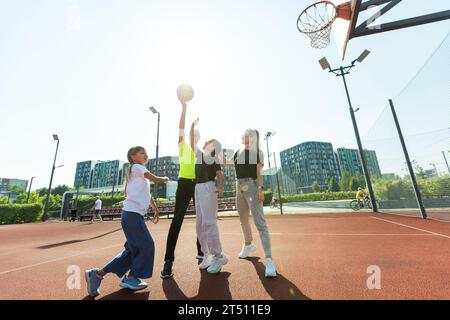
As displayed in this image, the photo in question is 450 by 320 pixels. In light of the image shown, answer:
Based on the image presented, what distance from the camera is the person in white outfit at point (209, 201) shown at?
3.14 metres

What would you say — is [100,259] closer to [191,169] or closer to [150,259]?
[150,259]

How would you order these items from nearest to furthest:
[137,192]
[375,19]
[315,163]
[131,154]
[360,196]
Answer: [137,192]
[131,154]
[375,19]
[360,196]
[315,163]

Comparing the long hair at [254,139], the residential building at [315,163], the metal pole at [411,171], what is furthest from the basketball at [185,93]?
the residential building at [315,163]

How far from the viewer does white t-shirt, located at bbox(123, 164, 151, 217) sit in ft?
8.86

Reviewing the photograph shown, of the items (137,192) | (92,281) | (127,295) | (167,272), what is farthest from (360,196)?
(92,281)

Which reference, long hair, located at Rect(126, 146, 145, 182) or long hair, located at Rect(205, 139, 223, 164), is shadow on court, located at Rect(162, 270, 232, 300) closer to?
long hair, located at Rect(126, 146, 145, 182)

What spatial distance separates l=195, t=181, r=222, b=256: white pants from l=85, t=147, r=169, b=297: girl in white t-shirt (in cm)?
74

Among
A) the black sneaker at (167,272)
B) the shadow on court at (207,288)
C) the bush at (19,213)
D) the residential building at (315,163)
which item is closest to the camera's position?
the shadow on court at (207,288)

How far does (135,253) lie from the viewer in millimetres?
2590

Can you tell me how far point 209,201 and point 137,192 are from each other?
1.01m

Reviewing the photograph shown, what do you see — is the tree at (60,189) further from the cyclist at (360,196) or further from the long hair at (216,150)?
the long hair at (216,150)

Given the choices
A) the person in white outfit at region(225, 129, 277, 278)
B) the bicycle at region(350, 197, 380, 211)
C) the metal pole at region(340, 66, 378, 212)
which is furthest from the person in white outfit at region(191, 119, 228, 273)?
the bicycle at region(350, 197, 380, 211)

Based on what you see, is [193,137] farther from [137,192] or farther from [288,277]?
[288,277]
